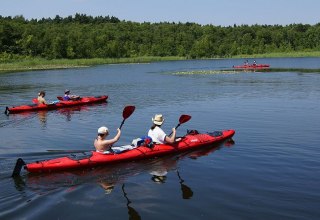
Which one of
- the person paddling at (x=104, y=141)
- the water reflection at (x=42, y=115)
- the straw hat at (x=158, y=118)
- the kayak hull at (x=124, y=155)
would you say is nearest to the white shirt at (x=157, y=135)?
the kayak hull at (x=124, y=155)

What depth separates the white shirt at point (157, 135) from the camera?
42.2 ft

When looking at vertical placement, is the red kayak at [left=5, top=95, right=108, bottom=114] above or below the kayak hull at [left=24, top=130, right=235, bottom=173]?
below

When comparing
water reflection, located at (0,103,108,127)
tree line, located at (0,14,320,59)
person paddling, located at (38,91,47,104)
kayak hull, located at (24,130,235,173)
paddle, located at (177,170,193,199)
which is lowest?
water reflection, located at (0,103,108,127)

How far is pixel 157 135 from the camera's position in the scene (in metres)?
12.9

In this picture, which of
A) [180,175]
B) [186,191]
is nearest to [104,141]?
[180,175]

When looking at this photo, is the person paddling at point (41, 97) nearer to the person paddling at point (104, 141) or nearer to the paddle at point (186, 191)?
the person paddling at point (104, 141)

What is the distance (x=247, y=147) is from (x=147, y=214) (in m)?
6.45

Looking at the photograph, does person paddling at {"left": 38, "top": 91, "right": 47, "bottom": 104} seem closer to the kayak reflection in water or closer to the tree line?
the kayak reflection in water

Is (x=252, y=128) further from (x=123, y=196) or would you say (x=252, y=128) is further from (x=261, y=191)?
(x=123, y=196)

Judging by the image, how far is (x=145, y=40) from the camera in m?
138

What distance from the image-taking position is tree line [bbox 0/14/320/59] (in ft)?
346

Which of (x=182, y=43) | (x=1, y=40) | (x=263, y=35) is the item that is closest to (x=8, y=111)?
(x=1, y=40)

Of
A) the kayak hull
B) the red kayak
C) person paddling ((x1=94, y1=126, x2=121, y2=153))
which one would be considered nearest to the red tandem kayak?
the kayak hull

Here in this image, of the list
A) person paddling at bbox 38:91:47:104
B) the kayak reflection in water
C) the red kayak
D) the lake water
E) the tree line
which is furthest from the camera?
the tree line
